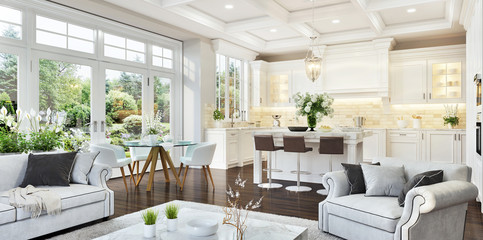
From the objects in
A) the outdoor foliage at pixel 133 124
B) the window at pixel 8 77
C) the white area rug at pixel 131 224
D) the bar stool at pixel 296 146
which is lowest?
the white area rug at pixel 131 224

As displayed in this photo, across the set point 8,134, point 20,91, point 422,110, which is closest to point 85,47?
point 20,91

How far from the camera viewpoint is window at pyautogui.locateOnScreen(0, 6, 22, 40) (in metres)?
4.88

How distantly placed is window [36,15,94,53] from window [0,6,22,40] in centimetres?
27

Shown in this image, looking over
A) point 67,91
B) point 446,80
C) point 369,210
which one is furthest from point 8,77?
point 446,80

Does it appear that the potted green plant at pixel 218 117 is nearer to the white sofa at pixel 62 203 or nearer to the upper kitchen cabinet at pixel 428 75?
the upper kitchen cabinet at pixel 428 75

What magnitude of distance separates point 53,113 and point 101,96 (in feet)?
3.03

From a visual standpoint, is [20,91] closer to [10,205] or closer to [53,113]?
[53,113]

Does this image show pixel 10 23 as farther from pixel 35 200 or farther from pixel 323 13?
pixel 323 13

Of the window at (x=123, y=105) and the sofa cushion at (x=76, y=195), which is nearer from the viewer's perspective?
the sofa cushion at (x=76, y=195)

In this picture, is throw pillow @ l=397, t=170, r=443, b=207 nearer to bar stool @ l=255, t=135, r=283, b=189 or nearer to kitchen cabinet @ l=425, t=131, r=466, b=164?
bar stool @ l=255, t=135, r=283, b=189

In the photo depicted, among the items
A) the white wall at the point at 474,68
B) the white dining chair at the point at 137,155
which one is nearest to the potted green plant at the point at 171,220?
the white dining chair at the point at 137,155

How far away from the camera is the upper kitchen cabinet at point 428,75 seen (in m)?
7.79

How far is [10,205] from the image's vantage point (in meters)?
3.11

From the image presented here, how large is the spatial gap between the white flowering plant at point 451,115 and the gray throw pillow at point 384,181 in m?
5.18
